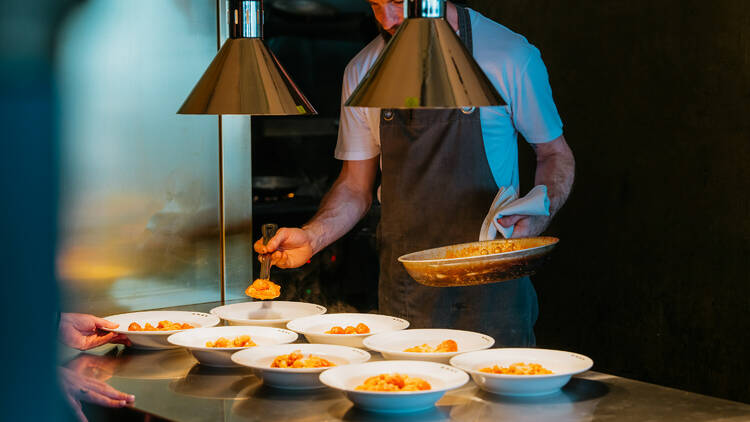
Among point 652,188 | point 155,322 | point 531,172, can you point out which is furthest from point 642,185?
point 155,322

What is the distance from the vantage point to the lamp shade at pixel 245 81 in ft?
5.26

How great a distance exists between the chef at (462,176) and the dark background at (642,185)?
41.5 inches

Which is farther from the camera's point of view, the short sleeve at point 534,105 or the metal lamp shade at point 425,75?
the short sleeve at point 534,105

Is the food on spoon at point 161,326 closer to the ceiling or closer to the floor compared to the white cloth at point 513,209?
closer to the floor

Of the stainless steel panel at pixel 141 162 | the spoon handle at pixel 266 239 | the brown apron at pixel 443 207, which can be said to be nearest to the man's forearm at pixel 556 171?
the brown apron at pixel 443 207

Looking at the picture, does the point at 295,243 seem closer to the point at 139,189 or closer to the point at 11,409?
the point at 139,189

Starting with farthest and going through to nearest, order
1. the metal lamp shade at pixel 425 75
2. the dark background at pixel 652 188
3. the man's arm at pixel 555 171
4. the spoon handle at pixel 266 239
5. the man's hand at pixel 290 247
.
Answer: the dark background at pixel 652 188 < the man's arm at pixel 555 171 < the man's hand at pixel 290 247 < the spoon handle at pixel 266 239 < the metal lamp shade at pixel 425 75

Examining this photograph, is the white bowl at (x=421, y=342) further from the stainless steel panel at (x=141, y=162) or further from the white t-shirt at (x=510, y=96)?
the stainless steel panel at (x=141, y=162)

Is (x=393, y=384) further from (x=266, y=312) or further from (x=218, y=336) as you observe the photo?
A: (x=266, y=312)

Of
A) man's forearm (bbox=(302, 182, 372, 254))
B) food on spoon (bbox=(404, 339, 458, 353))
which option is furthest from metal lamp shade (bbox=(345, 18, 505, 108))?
man's forearm (bbox=(302, 182, 372, 254))

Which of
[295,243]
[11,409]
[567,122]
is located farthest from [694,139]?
[11,409]

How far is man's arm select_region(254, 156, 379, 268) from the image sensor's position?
2195 mm

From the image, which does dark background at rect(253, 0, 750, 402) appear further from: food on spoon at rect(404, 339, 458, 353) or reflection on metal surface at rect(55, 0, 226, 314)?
food on spoon at rect(404, 339, 458, 353)

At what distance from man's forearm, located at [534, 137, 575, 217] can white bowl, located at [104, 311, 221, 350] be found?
93cm
